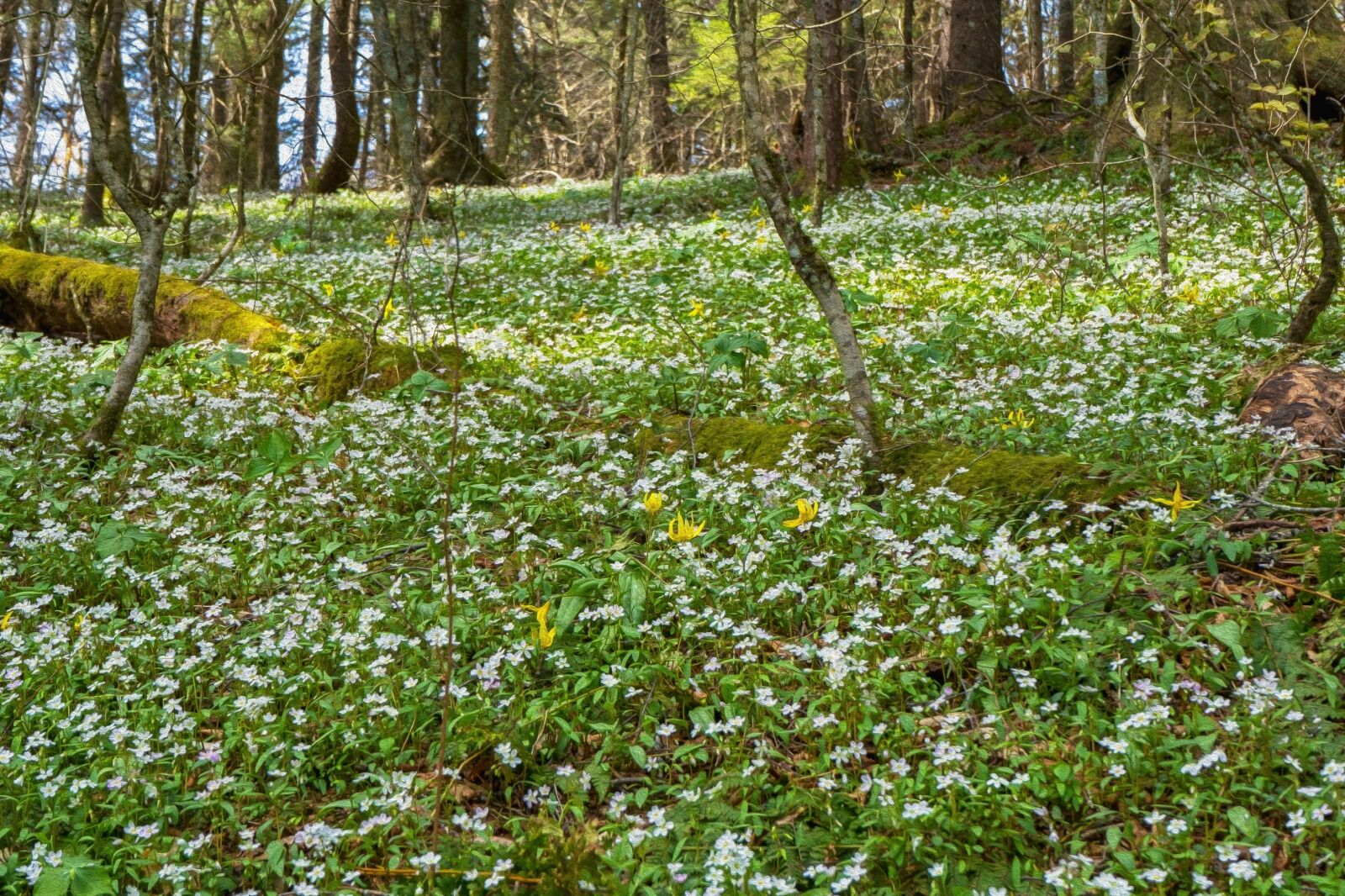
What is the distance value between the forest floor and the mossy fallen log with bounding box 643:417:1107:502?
0.04 m

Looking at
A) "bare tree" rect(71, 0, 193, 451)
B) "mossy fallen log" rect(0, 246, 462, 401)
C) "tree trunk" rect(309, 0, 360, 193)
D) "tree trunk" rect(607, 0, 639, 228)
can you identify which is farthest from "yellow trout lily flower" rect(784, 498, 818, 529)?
"tree trunk" rect(309, 0, 360, 193)

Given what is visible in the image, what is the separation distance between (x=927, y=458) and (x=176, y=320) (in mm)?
6107

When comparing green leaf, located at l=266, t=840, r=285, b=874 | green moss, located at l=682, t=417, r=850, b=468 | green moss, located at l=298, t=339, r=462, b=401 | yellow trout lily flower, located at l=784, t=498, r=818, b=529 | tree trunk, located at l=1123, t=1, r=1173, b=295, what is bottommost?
green leaf, located at l=266, t=840, r=285, b=874

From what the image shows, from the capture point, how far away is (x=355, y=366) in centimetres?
641

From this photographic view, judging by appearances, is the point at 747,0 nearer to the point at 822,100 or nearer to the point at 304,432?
the point at 304,432

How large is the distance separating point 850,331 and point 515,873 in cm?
280

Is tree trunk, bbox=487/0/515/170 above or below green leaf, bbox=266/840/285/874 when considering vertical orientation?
above

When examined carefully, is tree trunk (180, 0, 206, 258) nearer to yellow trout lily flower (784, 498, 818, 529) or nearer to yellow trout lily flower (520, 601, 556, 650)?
yellow trout lily flower (520, 601, 556, 650)

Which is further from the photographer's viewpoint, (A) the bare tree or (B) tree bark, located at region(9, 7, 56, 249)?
(B) tree bark, located at region(9, 7, 56, 249)

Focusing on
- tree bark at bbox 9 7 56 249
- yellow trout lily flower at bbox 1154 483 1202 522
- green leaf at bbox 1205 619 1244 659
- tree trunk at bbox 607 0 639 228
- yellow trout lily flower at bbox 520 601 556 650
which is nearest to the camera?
green leaf at bbox 1205 619 1244 659

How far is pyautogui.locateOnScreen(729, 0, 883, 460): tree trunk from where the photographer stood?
14.2 ft

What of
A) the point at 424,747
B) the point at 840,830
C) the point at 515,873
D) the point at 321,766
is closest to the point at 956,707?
the point at 840,830

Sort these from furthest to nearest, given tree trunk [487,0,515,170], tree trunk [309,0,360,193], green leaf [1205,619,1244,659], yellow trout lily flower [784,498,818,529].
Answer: tree trunk [309,0,360,193], tree trunk [487,0,515,170], yellow trout lily flower [784,498,818,529], green leaf [1205,619,1244,659]

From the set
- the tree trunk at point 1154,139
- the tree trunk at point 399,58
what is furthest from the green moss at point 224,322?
the tree trunk at point 1154,139
